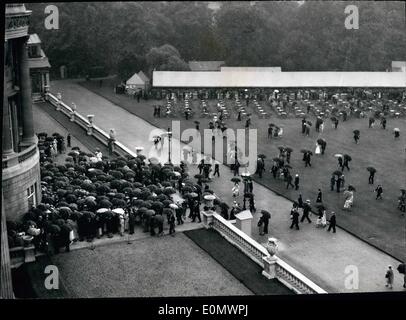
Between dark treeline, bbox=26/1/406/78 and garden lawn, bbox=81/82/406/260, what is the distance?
19.6 meters

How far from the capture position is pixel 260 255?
104ft

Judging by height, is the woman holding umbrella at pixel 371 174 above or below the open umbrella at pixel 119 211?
below

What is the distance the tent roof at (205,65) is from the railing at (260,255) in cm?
5993

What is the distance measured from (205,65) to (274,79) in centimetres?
1825

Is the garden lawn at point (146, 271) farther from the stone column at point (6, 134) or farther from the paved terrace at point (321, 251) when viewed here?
the stone column at point (6, 134)

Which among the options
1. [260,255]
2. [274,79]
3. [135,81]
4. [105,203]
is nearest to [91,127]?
[105,203]

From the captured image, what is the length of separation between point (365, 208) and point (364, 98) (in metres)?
38.0

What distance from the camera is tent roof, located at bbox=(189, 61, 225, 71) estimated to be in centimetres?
9438

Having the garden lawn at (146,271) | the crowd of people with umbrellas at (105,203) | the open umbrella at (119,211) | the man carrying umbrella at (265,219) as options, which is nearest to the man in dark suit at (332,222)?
the man carrying umbrella at (265,219)

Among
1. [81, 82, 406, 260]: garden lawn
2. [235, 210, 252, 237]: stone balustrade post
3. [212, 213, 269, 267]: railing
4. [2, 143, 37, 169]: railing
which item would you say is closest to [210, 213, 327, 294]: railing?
[212, 213, 269, 267]: railing

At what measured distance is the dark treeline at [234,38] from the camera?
293 feet

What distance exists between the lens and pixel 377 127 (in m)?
63.8

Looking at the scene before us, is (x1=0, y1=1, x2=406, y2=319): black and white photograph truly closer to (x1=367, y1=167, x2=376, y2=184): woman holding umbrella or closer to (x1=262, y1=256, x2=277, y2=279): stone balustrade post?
(x1=262, y1=256, x2=277, y2=279): stone balustrade post
